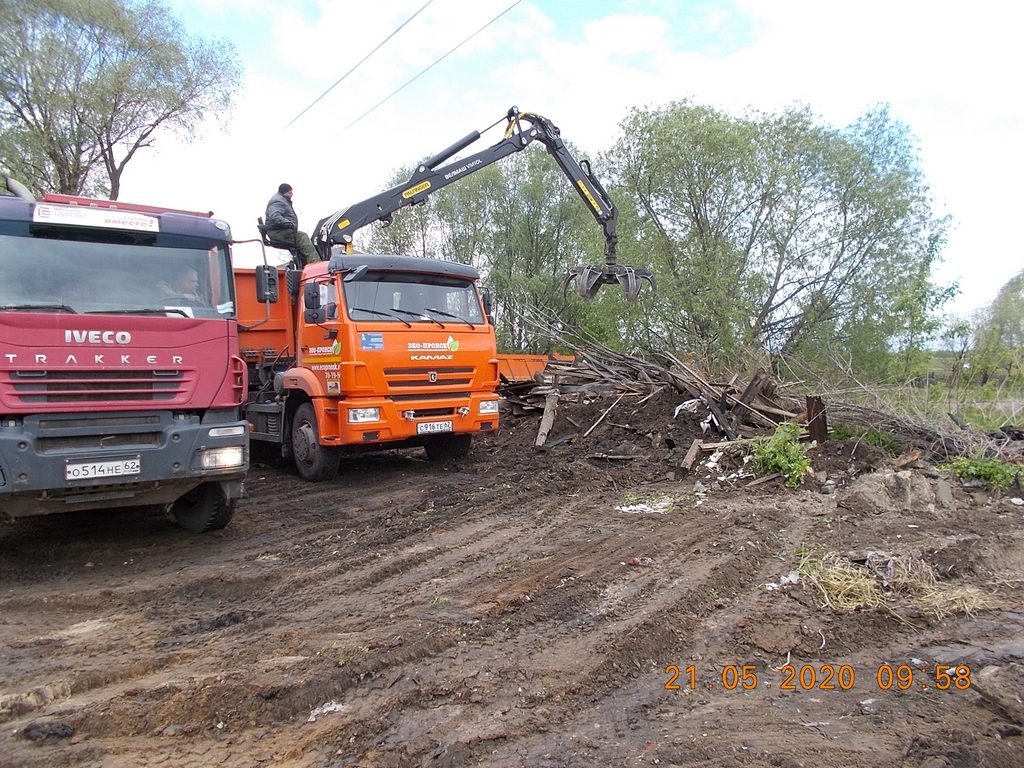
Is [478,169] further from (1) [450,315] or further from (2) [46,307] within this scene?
(2) [46,307]

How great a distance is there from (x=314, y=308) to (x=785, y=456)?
19.7 feet

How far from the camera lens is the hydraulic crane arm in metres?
10.2

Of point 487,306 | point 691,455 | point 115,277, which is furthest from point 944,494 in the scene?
point 115,277

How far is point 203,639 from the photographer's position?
13.4 feet

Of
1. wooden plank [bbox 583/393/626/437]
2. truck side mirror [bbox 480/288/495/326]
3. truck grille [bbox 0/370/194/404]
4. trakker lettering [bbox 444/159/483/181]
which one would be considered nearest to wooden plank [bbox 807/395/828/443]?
wooden plank [bbox 583/393/626/437]

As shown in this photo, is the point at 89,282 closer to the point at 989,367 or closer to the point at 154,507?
the point at 154,507

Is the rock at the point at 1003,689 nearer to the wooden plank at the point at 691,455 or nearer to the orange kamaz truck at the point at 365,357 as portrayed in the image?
the wooden plank at the point at 691,455

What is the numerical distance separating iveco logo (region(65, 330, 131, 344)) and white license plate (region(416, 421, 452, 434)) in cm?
381

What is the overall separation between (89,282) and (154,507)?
118 inches

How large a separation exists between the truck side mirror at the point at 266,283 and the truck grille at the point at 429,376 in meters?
1.89

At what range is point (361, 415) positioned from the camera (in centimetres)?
809

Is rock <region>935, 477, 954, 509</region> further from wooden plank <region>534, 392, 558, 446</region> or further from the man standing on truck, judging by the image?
the man standing on truck

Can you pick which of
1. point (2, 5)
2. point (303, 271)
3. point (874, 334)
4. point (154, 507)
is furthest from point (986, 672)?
point (2, 5)

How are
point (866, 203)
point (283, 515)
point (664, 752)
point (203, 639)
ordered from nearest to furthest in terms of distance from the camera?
point (664, 752), point (203, 639), point (283, 515), point (866, 203)
